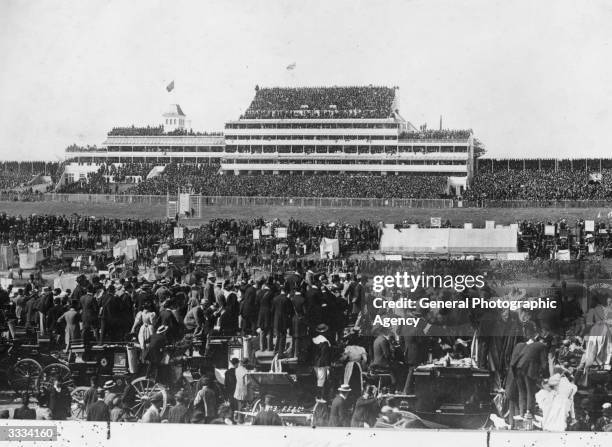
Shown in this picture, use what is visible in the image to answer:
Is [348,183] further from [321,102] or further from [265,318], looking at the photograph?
[265,318]

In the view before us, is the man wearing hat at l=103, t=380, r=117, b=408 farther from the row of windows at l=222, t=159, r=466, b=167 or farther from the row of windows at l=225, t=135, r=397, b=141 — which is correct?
the row of windows at l=225, t=135, r=397, b=141

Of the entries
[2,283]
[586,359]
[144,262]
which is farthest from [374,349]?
[2,283]

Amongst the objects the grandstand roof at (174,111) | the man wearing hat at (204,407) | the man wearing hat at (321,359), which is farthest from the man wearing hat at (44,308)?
the man wearing hat at (321,359)

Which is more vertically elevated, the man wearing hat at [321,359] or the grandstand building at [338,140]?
the grandstand building at [338,140]

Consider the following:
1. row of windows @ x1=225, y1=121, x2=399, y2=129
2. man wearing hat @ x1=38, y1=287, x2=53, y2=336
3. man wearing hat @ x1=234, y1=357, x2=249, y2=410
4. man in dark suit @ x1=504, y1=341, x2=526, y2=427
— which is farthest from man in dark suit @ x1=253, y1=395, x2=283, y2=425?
row of windows @ x1=225, y1=121, x2=399, y2=129

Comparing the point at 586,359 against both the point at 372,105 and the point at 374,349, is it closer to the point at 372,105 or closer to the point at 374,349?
the point at 374,349

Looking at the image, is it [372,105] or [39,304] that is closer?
[39,304]

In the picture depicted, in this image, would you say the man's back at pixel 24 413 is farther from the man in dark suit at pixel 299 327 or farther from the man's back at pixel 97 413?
the man in dark suit at pixel 299 327
